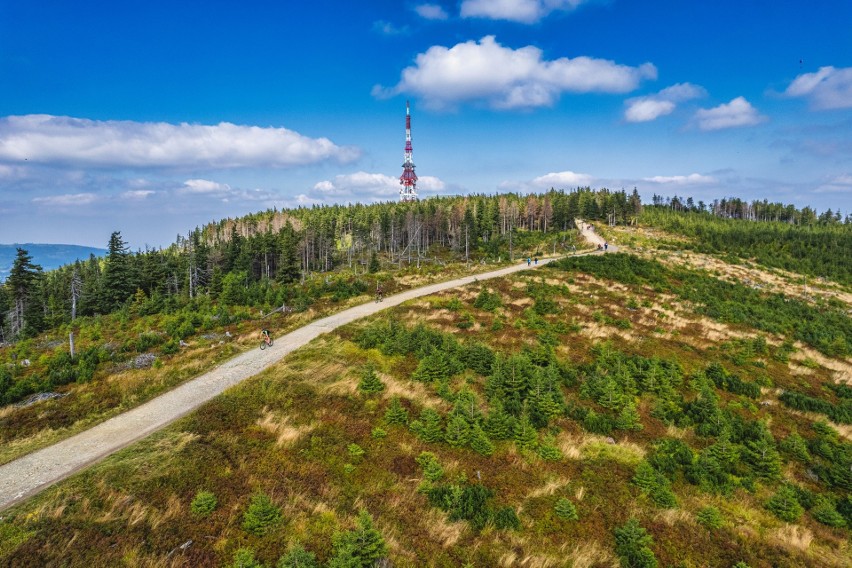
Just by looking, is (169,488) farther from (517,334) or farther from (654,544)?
(517,334)

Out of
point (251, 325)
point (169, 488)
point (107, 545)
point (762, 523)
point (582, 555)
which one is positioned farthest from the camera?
point (251, 325)

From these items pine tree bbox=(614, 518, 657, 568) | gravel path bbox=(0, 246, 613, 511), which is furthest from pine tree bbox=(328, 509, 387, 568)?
gravel path bbox=(0, 246, 613, 511)

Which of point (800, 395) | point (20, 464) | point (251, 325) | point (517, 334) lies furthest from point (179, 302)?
point (800, 395)

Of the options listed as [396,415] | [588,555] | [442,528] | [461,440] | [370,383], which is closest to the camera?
[588,555]

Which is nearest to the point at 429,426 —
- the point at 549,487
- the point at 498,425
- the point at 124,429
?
the point at 498,425

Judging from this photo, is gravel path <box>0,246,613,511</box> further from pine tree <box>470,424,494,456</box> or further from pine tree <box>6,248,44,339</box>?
pine tree <box>6,248,44,339</box>

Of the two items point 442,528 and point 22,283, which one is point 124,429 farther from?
point 22,283
